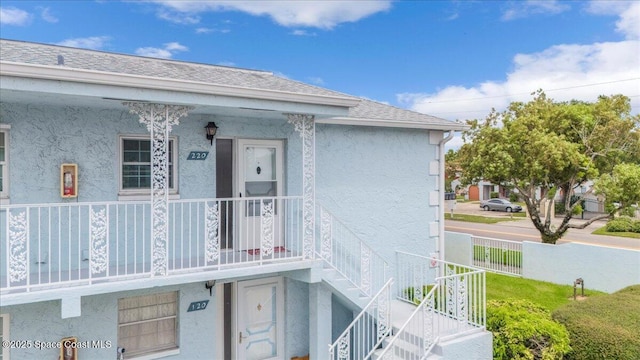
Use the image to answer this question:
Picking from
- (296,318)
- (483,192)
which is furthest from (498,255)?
(483,192)

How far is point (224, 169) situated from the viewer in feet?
27.1

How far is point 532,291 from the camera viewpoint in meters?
12.2

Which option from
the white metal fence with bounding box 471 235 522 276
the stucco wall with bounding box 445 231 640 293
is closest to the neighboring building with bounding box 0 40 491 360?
the stucco wall with bounding box 445 231 640 293

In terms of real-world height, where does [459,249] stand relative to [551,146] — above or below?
below

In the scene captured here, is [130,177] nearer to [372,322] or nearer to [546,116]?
[372,322]

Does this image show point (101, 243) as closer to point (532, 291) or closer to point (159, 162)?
point (159, 162)

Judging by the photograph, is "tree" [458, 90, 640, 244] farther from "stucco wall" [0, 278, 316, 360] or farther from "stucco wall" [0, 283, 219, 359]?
"stucco wall" [0, 283, 219, 359]

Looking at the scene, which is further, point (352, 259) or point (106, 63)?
point (352, 259)

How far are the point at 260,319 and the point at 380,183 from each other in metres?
4.23

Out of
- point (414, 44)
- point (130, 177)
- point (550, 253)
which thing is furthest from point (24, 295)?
point (414, 44)

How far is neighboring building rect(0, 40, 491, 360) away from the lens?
5.85m

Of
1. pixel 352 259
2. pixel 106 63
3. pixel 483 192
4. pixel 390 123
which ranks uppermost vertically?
pixel 106 63

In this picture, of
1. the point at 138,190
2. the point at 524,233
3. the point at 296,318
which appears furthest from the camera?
the point at 524,233

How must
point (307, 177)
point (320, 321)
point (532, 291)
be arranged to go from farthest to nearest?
1. point (532, 291)
2. point (320, 321)
3. point (307, 177)
